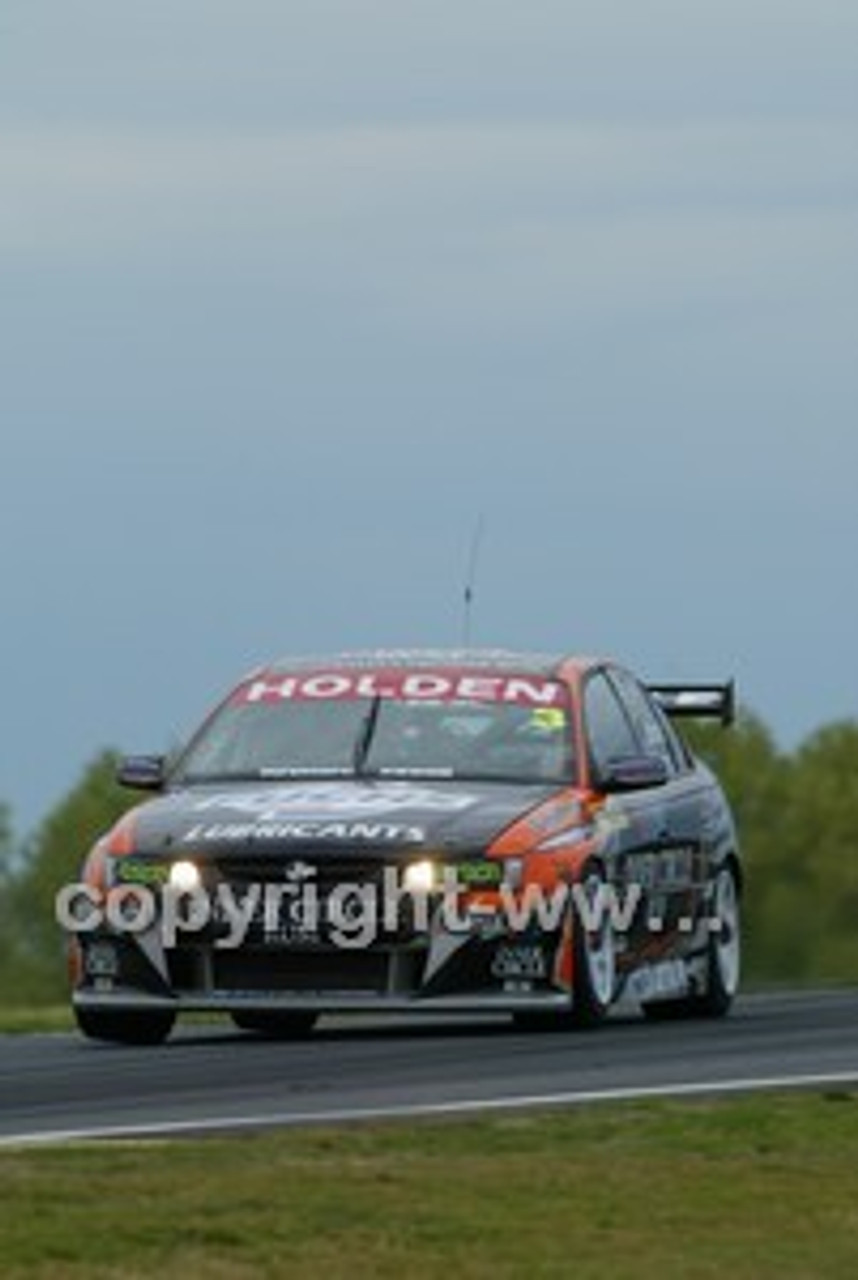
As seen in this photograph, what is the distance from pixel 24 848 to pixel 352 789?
84.7 feet

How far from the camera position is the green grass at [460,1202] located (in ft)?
41.9

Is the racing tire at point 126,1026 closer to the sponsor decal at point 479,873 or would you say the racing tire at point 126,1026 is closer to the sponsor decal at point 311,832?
the sponsor decal at point 311,832

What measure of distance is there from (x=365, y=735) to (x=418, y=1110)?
575 centimetres

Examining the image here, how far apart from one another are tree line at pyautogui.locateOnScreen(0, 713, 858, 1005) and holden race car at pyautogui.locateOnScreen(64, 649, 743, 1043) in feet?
24.3

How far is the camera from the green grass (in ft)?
41.9

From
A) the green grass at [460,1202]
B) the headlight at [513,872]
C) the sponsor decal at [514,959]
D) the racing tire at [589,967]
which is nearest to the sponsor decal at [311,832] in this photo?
the headlight at [513,872]

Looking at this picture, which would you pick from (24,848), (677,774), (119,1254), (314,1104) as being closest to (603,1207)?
(119,1254)

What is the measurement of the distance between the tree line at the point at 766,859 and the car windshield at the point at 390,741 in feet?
25.3

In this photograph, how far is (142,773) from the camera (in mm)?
22641

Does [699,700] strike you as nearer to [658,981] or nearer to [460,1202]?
[658,981]

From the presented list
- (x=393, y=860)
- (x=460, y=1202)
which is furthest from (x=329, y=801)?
(x=460, y=1202)

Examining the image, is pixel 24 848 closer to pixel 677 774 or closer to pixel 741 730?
pixel 741 730

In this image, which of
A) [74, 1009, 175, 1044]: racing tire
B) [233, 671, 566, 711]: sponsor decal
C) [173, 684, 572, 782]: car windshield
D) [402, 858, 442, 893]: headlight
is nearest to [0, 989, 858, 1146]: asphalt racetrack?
[74, 1009, 175, 1044]: racing tire

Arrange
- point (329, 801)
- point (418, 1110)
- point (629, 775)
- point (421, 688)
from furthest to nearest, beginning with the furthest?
point (421, 688)
point (629, 775)
point (329, 801)
point (418, 1110)
